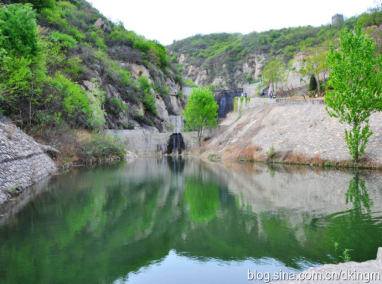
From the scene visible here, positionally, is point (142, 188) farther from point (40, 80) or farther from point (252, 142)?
point (252, 142)

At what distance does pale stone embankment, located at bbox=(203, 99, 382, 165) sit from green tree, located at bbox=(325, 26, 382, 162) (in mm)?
3099

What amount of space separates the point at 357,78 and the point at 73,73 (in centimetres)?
3456

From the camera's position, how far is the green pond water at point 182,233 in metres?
5.73

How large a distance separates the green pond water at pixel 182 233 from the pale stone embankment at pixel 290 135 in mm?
11702

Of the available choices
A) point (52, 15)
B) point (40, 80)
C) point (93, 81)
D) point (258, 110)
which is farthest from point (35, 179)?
point (52, 15)

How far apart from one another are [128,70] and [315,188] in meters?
50.8

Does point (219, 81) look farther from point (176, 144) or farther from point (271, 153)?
point (271, 153)

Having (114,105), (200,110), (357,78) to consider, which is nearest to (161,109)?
(114,105)

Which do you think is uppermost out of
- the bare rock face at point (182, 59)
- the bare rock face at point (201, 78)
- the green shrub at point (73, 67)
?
the bare rock face at point (182, 59)

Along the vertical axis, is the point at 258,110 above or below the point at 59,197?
above

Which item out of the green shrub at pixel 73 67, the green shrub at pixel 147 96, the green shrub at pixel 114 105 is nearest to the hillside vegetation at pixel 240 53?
the green shrub at pixel 147 96

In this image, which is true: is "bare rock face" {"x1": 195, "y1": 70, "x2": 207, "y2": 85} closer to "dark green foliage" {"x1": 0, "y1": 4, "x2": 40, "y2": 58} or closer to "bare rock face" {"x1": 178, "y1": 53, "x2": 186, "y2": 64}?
"bare rock face" {"x1": 178, "y1": 53, "x2": 186, "y2": 64}

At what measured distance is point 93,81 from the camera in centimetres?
4288

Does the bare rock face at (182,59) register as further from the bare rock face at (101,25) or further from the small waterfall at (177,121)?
the small waterfall at (177,121)
